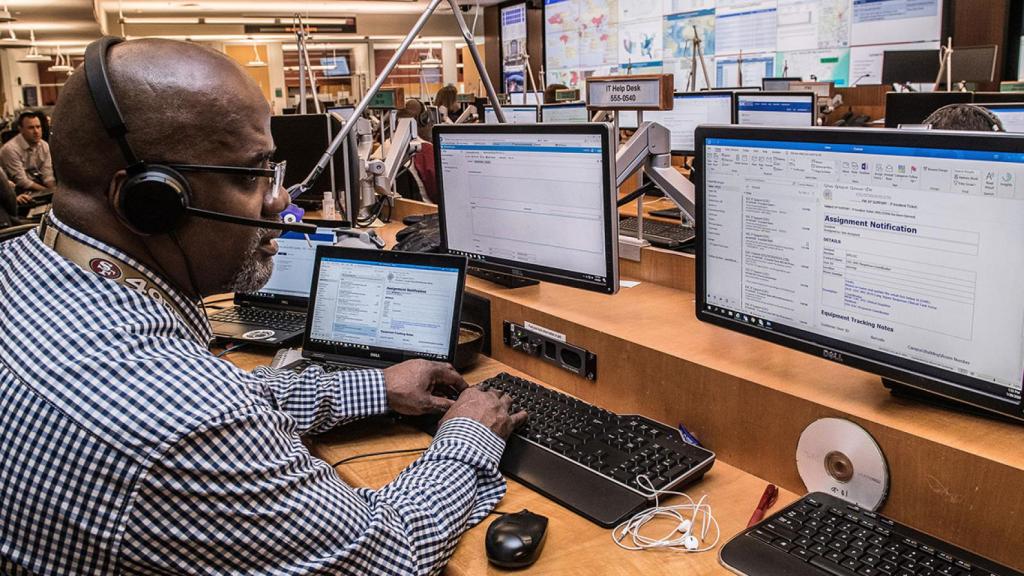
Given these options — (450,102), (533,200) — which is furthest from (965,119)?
(450,102)

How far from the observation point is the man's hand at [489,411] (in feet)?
4.42

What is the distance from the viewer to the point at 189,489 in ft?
2.83

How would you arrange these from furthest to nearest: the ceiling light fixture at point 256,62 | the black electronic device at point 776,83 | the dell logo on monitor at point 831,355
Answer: the ceiling light fixture at point 256,62 < the black electronic device at point 776,83 < the dell logo on monitor at point 831,355

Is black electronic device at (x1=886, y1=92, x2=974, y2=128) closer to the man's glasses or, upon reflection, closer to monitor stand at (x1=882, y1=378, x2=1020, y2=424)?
monitor stand at (x1=882, y1=378, x2=1020, y2=424)

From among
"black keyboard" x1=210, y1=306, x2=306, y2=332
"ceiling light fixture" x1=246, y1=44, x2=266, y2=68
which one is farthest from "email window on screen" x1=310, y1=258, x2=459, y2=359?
"ceiling light fixture" x1=246, y1=44, x2=266, y2=68

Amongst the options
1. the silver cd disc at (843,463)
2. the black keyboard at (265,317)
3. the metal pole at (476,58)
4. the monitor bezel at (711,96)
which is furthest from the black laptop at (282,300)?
the monitor bezel at (711,96)

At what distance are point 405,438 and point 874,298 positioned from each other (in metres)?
0.80

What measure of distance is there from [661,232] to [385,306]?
1.13 m

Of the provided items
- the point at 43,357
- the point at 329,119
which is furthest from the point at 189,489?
the point at 329,119

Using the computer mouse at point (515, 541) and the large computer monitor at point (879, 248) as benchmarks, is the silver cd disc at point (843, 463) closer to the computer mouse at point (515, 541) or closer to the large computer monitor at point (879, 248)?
the large computer monitor at point (879, 248)

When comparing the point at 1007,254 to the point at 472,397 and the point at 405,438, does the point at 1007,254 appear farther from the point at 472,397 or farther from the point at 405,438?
→ the point at 405,438

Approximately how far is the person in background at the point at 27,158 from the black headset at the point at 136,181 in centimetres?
748

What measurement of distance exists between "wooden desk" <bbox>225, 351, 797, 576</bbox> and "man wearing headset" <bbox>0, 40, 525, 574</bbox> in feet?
0.16

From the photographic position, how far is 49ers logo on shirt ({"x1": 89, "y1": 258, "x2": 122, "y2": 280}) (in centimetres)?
100
